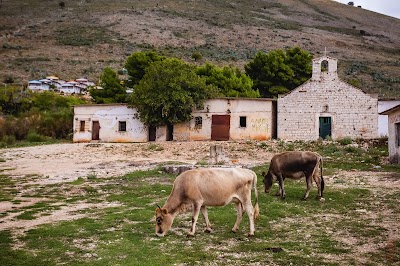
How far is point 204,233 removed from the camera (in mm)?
9609

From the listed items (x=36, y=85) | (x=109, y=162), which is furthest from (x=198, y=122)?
(x=36, y=85)

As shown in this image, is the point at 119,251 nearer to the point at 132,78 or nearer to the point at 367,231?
the point at 367,231

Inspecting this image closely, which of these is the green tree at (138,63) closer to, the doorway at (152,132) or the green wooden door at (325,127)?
the doorway at (152,132)

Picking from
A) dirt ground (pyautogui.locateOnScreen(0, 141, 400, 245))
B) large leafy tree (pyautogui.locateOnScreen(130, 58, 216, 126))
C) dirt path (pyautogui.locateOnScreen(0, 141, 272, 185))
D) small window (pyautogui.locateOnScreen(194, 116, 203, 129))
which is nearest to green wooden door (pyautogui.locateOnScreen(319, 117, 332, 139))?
dirt ground (pyautogui.locateOnScreen(0, 141, 400, 245))

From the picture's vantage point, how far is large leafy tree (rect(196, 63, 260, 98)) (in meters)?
45.5

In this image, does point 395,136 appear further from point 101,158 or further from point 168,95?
point 168,95

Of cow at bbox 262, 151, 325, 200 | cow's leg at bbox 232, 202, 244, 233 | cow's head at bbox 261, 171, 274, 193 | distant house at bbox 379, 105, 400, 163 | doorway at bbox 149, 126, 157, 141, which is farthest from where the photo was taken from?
doorway at bbox 149, 126, 157, 141

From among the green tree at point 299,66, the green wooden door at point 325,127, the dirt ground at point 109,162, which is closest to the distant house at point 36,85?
the dirt ground at point 109,162

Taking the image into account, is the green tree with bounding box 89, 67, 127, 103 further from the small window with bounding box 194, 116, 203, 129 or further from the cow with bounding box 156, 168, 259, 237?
the cow with bounding box 156, 168, 259, 237

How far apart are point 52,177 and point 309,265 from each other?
15.7 meters

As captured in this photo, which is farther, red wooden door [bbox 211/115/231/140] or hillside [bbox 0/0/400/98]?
hillside [bbox 0/0/400/98]

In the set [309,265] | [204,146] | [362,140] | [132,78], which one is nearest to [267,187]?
[309,265]

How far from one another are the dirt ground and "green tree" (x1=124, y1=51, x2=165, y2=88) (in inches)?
655

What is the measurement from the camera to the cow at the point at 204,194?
30.4 feet
